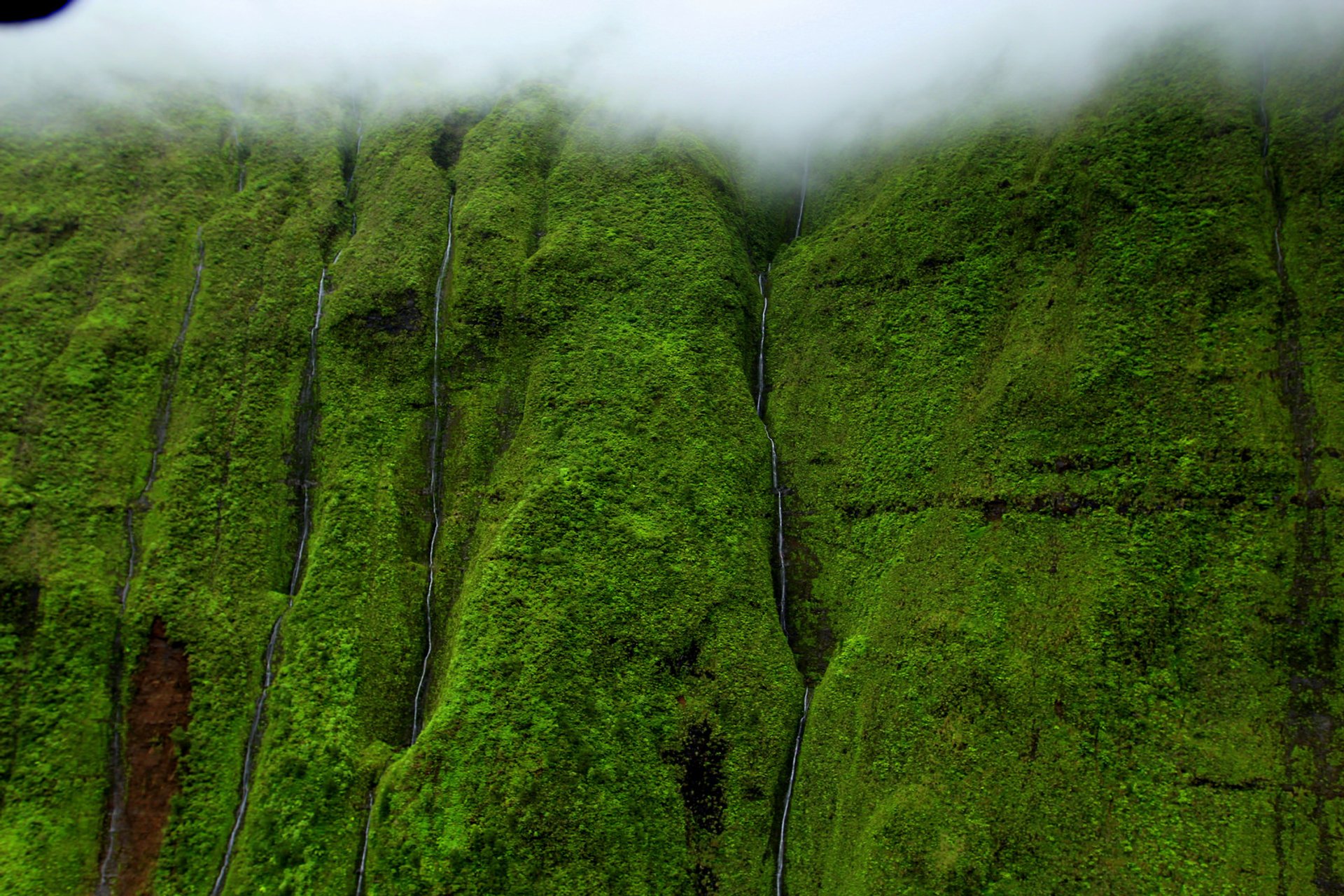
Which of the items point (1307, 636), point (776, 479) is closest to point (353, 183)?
point (776, 479)

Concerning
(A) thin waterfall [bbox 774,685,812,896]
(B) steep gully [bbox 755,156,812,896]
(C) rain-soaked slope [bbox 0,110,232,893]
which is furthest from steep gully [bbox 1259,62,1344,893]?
(C) rain-soaked slope [bbox 0,110,232,893]

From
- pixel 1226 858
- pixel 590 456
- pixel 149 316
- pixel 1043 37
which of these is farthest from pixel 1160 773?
pixel 149 316

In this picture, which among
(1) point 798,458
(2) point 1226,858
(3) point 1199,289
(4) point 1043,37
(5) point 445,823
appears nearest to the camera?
(2) point 1226,858

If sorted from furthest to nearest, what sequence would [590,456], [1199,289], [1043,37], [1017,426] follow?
1. [1043,37]
2. [590,456]
3. [1017,426]
4. [1199,289]

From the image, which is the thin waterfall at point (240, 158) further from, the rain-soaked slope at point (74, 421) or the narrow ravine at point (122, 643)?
the narrow ravine at point (122, 643)

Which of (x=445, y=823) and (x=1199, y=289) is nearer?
(x=445, y=823)

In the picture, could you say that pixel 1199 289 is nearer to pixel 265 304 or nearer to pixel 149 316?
pixel 265 304
